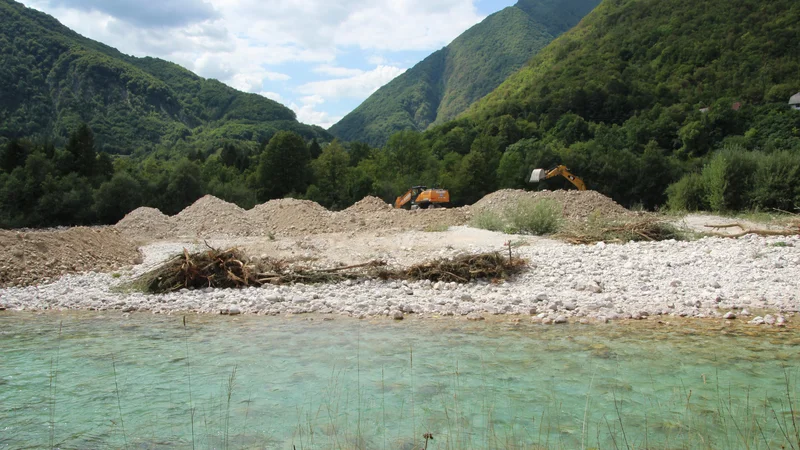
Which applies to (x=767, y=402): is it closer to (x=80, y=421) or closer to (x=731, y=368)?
(x=731, y=368)

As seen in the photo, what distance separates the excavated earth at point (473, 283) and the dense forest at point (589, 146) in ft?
45.9

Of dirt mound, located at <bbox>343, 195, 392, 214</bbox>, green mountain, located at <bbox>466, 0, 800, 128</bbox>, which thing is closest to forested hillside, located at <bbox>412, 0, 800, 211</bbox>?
green mountain, located at <bbox>466, 0, 800, 128</bbox>

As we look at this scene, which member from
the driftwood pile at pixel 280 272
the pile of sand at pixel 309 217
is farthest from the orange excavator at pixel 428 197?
the driftwood pile at pixel 280 272

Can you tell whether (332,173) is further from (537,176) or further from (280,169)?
(537,176)

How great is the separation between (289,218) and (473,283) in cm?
1460

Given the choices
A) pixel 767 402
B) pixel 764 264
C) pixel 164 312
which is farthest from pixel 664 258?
pixel 164 312

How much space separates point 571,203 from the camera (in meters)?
21.0

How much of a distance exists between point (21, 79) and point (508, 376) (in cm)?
10115

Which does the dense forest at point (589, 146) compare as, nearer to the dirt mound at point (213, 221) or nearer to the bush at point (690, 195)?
the bush at point (690, 195)

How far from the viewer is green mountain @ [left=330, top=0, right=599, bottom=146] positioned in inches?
5025

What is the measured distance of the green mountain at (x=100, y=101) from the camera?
8131 cm

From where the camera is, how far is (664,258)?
10719 mm

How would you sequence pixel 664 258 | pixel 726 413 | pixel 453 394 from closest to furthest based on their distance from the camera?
pixel 726 413 < pixel 453 394 < pixel 664 258

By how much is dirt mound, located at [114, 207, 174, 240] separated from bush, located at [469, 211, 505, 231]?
1302 cm
